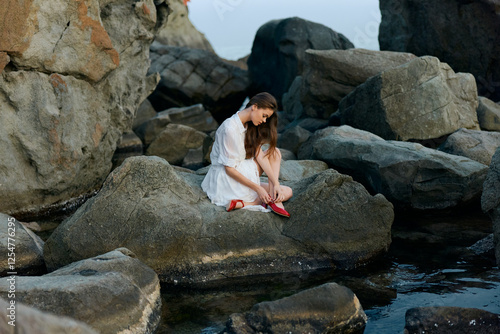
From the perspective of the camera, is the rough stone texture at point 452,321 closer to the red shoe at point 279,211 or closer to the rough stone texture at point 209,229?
the rough stone texture at point 209,229

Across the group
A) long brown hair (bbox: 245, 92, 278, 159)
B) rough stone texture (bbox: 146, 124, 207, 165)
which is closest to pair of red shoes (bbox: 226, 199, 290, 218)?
long brown hair (bbox: 245, 92, 278, 159)

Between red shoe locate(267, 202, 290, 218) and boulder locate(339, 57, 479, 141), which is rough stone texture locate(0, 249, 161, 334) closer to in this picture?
red shoe locate(267, 202, 290, 218)

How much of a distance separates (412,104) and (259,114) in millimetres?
5588

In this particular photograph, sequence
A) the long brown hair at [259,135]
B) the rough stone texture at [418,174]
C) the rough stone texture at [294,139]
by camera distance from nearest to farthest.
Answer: the long brown hair at [259,135], the rough stone texture at [418,174], the rough stone texture at [294,139]

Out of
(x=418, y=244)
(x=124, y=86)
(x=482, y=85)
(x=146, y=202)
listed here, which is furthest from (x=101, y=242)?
(x=482, y=85)

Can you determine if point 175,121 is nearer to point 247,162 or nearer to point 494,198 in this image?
point 247,162

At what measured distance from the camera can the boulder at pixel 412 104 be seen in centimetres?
1116

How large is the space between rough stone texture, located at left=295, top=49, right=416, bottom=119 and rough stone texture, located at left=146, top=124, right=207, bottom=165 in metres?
3.06

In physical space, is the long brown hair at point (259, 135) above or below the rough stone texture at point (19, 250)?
above

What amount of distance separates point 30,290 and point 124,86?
6929 mm

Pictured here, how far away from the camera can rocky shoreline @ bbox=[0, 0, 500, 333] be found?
15.6 feet

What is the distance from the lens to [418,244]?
283 inches

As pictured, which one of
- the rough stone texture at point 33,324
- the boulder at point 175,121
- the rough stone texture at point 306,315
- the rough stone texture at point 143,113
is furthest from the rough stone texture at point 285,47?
the rough stone texture at point 33,324

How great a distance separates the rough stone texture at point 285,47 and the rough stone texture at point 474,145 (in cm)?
1039
